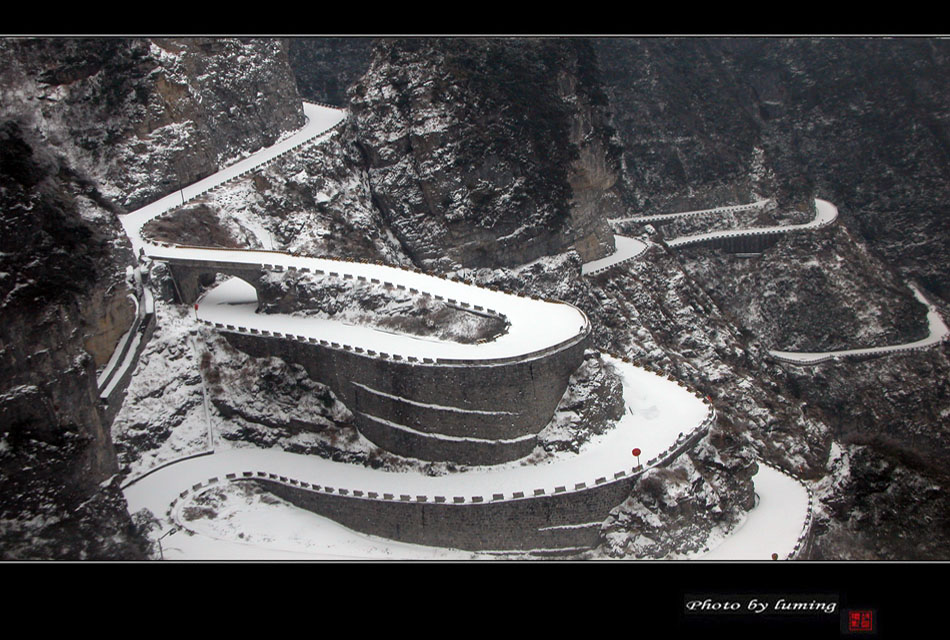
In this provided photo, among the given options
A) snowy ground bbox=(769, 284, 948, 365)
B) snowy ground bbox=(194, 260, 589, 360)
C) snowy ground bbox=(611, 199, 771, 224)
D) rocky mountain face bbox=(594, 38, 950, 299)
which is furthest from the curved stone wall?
snowy ground bbox=(611, 199, 771, 224)

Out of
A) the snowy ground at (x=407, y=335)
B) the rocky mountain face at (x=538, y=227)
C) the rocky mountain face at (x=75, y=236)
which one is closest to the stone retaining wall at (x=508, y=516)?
the rocky mountain face at (x=538, y=227)

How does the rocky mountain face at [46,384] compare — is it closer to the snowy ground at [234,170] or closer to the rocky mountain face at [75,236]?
the rocky mountain face at [75,236]

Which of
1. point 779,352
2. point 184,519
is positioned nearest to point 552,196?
point 779,352

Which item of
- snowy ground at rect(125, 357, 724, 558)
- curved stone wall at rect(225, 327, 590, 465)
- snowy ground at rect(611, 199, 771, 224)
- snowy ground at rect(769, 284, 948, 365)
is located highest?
curved stone wall at rect(225, 327, 590, 465)

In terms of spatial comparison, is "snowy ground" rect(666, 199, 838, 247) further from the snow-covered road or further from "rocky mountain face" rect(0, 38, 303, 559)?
"rocky mountain face" rect(0, 38, 303, 559)

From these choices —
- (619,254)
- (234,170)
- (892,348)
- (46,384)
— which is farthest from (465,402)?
(892,348)

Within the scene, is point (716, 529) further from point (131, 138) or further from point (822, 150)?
point (822, 150)
